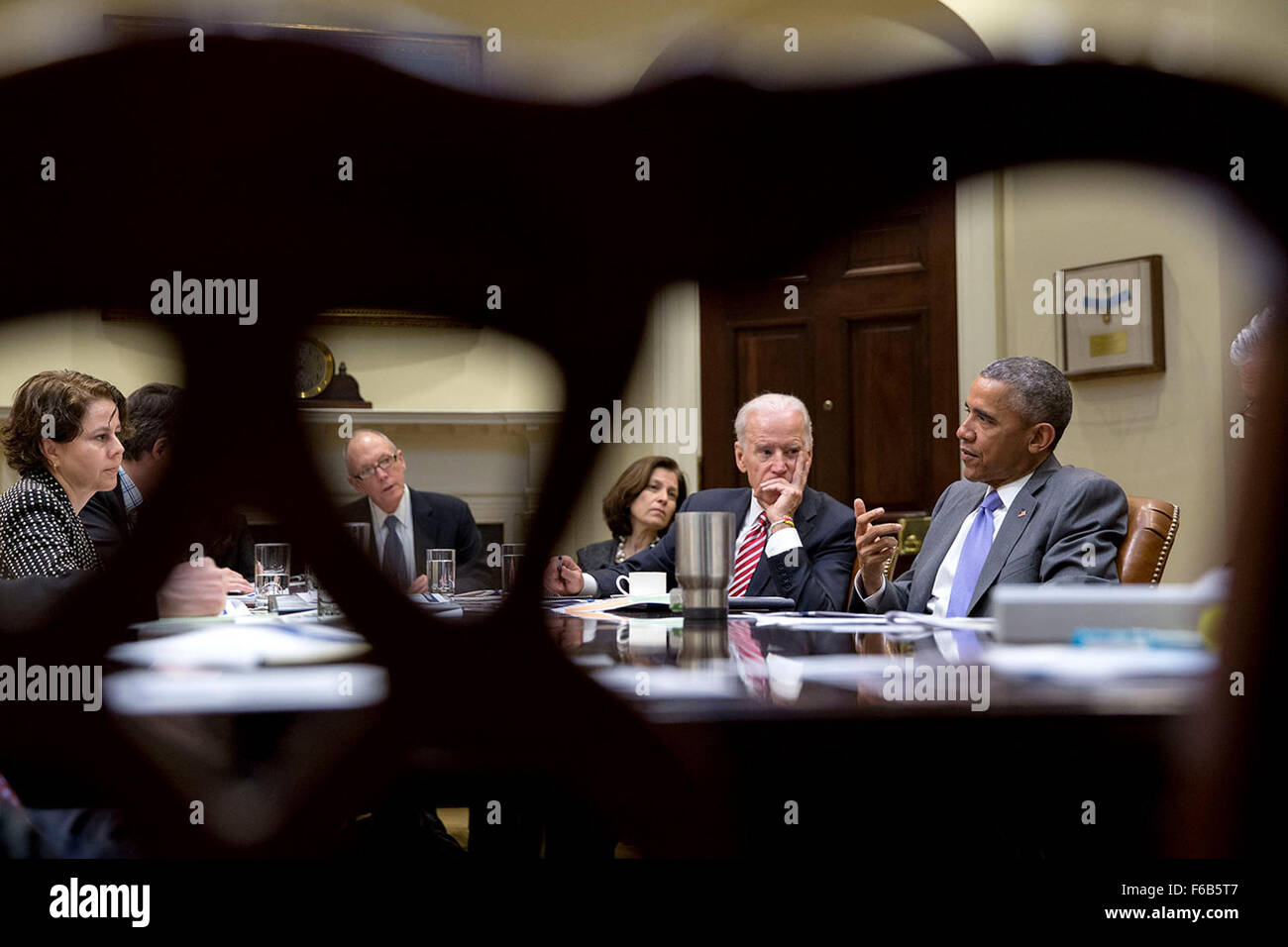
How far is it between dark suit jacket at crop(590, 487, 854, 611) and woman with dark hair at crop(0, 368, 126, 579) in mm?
996

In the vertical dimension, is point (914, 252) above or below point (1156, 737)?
above

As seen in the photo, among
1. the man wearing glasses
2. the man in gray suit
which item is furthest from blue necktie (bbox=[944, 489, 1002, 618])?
the man wearing glasses

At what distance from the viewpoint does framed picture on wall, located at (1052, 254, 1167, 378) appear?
2.88m

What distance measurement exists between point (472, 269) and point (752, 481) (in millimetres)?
1984

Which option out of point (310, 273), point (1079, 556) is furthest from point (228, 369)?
point (1079, 556)

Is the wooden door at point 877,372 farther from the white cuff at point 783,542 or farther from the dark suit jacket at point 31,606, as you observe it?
the dark suit jacket at point 31,606

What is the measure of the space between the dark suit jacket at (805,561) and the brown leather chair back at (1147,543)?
51cm

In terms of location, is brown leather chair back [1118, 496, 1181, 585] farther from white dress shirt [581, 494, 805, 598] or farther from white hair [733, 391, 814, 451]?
white hair [733, 391, 814, 451]

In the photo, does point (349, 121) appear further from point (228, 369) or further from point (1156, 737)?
point (1156, 737)

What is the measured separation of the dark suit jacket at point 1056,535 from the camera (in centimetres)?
149

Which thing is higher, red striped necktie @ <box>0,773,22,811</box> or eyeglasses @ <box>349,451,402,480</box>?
eyeglasses @ <box>349,451,402,480</box>

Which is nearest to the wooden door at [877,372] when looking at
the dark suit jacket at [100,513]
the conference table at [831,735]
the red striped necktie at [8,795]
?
the dark suit jacket at [100,513]

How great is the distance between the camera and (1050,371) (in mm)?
1805

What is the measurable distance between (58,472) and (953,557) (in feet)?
4.40
